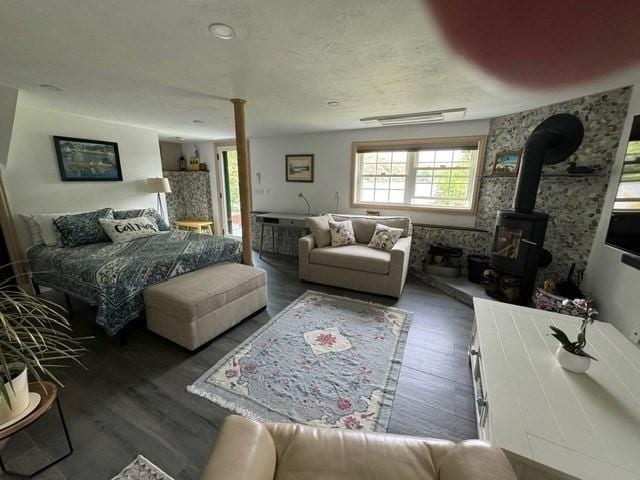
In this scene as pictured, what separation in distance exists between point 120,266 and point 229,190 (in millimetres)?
3850

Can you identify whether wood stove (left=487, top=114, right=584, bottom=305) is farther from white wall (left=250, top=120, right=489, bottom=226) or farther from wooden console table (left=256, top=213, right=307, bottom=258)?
wooden console table (left=256, top=213, right=307, bottom=258)

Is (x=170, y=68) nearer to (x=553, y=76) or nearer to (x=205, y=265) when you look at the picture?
(x=205, y=265)

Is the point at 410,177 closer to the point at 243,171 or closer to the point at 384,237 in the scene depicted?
the point at 384,237

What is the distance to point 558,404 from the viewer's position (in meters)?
1.08

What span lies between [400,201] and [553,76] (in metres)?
2.32

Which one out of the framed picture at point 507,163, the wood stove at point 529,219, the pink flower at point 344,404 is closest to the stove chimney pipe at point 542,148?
the wood stove at point 529,219

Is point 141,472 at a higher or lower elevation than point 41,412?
lower

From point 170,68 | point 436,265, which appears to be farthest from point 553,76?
point 170,68

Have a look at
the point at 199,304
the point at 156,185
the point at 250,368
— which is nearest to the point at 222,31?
the point at 199,304

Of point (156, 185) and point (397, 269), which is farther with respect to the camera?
point (156, 185)

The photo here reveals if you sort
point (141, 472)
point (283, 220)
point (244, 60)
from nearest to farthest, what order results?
1. point (141, 472)
2. point (244, 60)
3. point (283, 220)

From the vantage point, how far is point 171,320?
206 centimetres

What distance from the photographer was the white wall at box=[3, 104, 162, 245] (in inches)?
113

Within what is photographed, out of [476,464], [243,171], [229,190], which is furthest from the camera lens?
[229,190]
